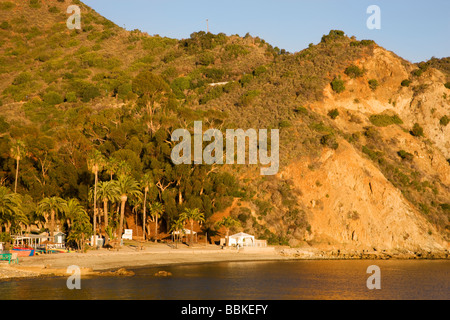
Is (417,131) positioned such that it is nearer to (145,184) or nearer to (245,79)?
(245,79)

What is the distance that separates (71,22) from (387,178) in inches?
4518

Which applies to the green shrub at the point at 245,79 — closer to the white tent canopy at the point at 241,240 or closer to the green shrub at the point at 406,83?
the green shrub at the point at 406,83

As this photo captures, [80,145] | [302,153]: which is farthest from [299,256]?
[80,145]

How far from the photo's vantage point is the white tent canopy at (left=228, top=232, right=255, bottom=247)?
68500 mm

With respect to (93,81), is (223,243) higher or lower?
lower

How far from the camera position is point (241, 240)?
2726 inches

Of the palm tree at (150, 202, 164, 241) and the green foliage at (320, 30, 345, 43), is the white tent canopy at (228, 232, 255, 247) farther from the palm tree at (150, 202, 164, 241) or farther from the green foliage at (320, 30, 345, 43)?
the green foliage at (320, 30, 345, 43)

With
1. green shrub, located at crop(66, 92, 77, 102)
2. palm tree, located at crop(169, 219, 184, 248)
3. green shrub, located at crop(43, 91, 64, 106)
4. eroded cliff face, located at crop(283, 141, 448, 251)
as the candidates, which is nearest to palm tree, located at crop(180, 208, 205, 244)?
palm tree, located at crop(169, 219, 184, 248)

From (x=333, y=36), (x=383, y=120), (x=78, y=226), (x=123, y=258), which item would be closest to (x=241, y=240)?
→ (x=123, y=258)

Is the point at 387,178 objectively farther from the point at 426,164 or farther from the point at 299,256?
the point at 299,256

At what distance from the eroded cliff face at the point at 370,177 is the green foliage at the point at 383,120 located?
0.86 meters

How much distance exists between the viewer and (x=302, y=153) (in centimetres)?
8381

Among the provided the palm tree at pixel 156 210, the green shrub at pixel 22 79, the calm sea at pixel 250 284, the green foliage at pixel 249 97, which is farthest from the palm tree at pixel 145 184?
the green shrub at pixel 22 79

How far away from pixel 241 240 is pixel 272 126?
2728 centimetres
